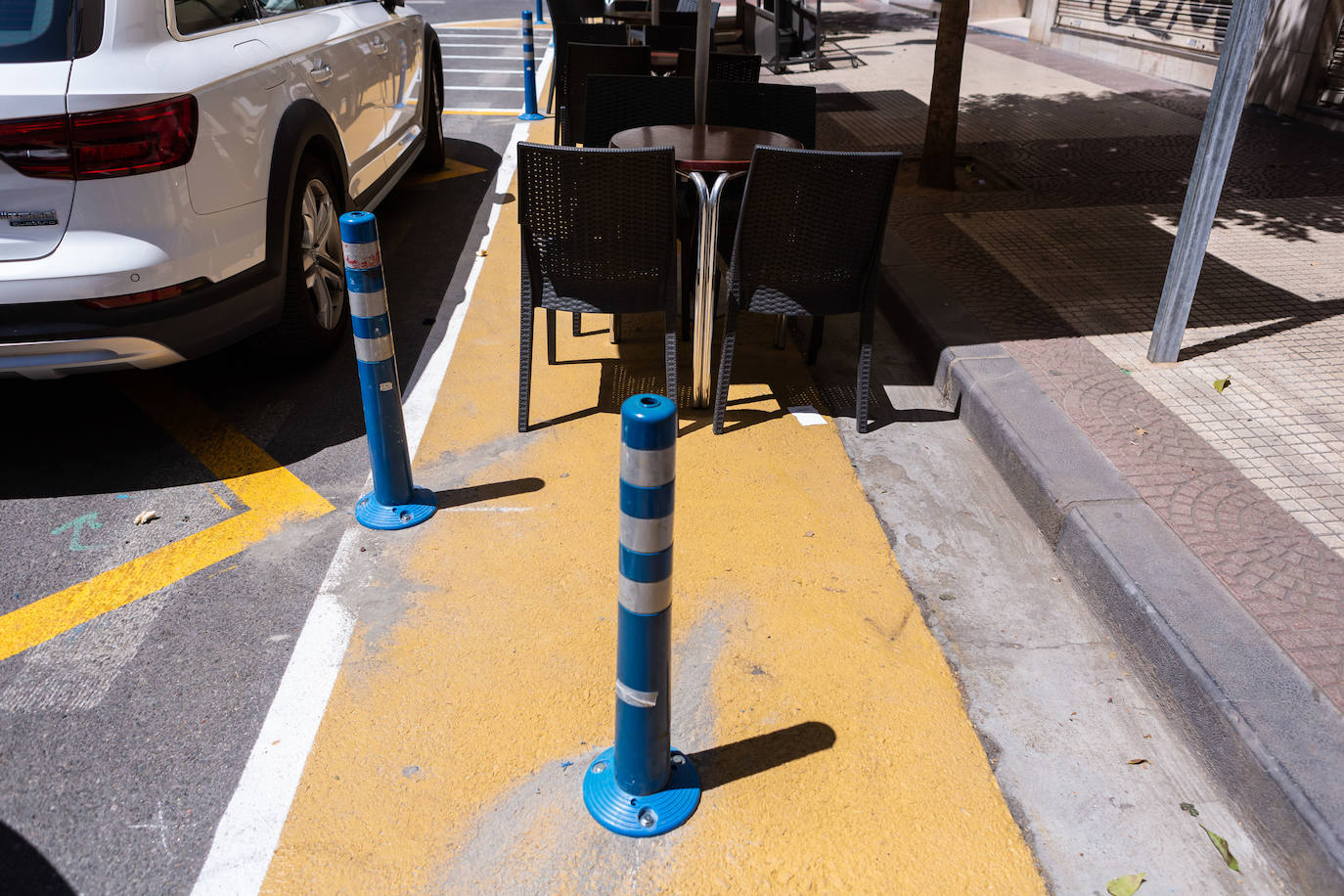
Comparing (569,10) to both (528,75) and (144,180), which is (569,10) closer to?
(528,75)

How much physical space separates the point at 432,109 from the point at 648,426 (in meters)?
7.04

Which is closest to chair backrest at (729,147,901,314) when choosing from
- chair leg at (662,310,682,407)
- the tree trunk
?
chair leg at (662,310,682,407)

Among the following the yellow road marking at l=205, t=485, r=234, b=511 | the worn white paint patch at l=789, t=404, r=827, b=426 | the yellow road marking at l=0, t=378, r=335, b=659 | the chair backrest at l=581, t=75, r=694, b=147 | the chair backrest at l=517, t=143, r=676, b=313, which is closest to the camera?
the yellow road marking at l=0, t=378, r=335, b=659

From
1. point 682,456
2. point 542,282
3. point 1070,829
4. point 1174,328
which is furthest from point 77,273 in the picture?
point 1174,328

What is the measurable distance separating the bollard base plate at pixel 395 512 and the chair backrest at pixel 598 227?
1.04 meters

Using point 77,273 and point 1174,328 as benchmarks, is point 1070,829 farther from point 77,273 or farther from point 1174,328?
point 77,273

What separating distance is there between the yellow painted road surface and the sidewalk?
0.67 m

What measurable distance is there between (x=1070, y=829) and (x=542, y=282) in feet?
9.75

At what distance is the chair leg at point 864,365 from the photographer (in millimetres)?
4398

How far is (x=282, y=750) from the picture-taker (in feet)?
8.86

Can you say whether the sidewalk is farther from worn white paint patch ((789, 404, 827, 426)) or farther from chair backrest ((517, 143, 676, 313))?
chair backrest ((517, 143, 676, 313))

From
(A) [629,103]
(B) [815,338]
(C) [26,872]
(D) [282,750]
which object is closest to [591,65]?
(A) [629,103]

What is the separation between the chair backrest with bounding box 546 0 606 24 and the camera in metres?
9.62

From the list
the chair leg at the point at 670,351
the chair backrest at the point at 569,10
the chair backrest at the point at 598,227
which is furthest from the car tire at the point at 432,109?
the chair leg at the point at 670,351
